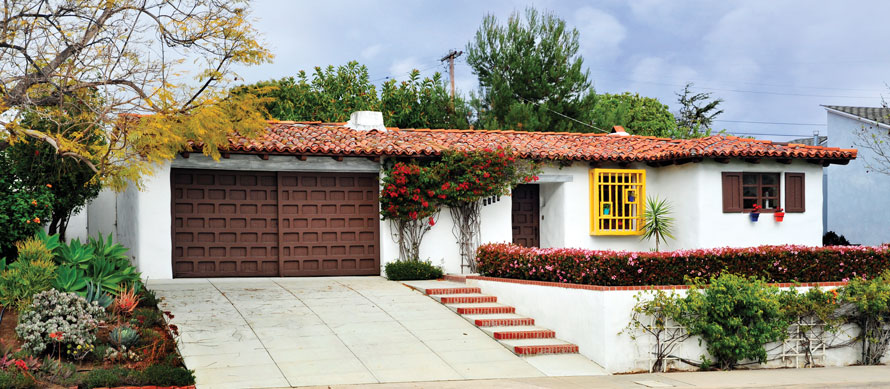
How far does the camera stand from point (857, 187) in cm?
2484

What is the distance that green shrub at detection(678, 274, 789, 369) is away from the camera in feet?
36.3

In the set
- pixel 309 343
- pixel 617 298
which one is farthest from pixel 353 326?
pixel 617 298

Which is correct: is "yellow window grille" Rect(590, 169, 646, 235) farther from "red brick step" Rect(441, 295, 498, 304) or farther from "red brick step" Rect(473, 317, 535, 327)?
"red brick step" Rect(473, 317, 535, 327)

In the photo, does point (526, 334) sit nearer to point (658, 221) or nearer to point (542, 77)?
point (658, 221)

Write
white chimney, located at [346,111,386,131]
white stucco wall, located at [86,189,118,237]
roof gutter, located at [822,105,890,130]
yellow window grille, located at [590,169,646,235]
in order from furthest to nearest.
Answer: roof gutter, located at [822,105,890,130] < white stucco wall, located at [86,189,118,237] < white chimney, located at [346,111,386,131] < yellow window grille, located at [590,169,646,235]

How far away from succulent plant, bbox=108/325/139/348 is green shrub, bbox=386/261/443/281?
6777mm

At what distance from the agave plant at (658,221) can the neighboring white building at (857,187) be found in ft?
31.4

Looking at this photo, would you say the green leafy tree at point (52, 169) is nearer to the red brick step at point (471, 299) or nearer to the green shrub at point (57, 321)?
the green shrub at point (57, 321)

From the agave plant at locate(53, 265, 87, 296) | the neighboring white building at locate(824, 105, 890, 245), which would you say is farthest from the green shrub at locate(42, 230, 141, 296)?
the neighboring white building at locate(824, 105, 890, 245)

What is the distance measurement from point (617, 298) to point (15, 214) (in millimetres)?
10808

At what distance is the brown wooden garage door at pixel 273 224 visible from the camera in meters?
15.6

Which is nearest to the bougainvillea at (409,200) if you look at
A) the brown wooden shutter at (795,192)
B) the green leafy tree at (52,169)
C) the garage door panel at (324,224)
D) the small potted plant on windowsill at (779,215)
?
the garage door panel at (324,224)

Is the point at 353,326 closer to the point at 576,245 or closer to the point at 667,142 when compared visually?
the point at 576,245

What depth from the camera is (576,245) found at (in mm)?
17328
